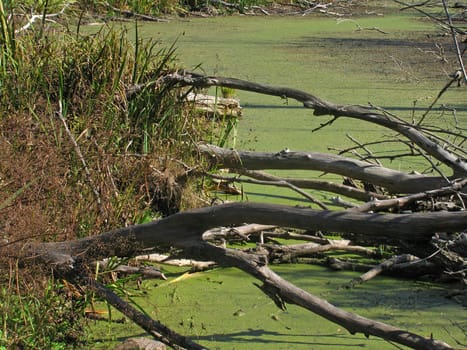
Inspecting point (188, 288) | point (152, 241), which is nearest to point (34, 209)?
point (152, 241)

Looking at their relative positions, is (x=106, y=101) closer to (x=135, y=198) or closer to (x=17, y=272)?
(x=135, y=198)

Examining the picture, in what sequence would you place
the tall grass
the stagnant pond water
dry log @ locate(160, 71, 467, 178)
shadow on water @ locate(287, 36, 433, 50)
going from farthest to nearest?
shadow on water @ locate(287, 36, 433, 50)
dry log @ locate(160, 71, 467, 178)
the stagnant pond water
the tall grass

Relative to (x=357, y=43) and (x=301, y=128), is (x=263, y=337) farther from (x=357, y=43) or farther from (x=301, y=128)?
(x=357, y=43)

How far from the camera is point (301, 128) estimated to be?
5543mm

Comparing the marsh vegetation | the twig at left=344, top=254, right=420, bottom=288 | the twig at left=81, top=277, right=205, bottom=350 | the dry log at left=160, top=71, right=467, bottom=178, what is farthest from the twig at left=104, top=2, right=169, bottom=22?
the twig at left=81, top=277, right=205, bottom=350

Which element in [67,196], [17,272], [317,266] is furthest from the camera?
[317,266]

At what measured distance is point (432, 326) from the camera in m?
2.96

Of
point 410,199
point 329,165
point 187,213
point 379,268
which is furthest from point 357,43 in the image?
point 187,213

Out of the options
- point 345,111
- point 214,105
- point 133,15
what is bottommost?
point 133,15

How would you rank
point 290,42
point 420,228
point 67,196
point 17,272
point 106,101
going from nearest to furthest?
point 420,228 → point 17,272 → point 67,196 → point 106,101 → point 290,42

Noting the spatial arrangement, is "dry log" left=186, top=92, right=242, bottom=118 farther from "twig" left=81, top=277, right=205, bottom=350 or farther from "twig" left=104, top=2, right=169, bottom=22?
"twig" left=104, top=2, right=169, bottom=22

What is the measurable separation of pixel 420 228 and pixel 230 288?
44.4 inches

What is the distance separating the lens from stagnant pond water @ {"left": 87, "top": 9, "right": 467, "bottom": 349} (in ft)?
9.59

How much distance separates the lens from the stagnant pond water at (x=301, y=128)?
9.59 feet
